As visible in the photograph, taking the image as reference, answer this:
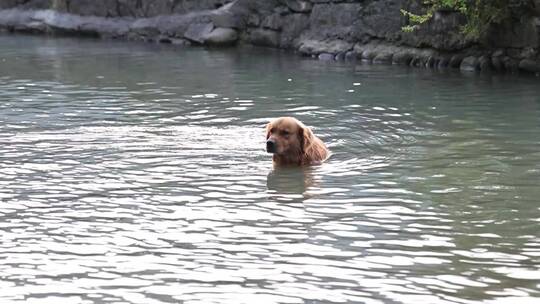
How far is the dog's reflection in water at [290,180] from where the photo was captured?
11195 millimetres

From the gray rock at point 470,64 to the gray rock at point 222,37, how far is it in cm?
955

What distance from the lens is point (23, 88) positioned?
2083 cm

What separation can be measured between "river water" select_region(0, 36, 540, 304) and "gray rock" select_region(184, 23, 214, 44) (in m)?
11.8

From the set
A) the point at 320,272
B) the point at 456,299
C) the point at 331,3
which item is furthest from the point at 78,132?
the point at 331,3

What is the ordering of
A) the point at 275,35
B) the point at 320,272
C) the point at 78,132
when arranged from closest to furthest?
→ the point at 320,272 → the point at 78,132 → the point at 275,35

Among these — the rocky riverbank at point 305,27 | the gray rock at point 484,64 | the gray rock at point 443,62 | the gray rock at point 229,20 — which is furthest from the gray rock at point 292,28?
the gray rock at point 484,64

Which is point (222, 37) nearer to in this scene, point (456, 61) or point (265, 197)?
point (456, 61)

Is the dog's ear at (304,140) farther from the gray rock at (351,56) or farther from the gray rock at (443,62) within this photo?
the gray rock at (351,56)

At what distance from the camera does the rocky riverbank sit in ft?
77.4

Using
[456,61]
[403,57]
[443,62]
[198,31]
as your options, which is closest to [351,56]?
[403,57]

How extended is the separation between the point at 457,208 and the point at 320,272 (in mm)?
2655

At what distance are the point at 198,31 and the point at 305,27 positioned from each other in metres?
4.85

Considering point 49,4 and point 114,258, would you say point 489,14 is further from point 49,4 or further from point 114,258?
point 49,4

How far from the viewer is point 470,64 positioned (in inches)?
945
